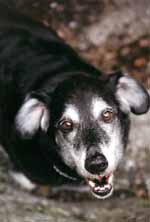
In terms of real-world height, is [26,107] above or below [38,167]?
above

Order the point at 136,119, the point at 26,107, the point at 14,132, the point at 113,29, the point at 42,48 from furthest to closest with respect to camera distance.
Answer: the point at 113,29 → the point at 136,119 → the point at 42,48 → the point at 14,132 → the point at 26,107

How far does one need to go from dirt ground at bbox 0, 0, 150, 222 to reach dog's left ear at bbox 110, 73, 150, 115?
0.88 metres

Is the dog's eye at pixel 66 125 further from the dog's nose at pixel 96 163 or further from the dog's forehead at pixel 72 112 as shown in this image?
the dog's nose at pixel 96 163

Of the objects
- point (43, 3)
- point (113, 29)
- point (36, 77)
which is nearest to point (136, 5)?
point (113, 29)

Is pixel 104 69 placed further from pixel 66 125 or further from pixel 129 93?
pixel 66 125

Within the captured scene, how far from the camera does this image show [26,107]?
4.74m

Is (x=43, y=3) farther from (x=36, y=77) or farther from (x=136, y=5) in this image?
(x=36, y=77)

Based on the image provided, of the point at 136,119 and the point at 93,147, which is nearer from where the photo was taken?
the point at 93,147

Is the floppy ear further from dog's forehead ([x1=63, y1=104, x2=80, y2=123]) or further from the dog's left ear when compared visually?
the dog's left ear

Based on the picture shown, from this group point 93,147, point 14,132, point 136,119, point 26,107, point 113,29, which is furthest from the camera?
point 113,29

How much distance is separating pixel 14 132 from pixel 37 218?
746 mm

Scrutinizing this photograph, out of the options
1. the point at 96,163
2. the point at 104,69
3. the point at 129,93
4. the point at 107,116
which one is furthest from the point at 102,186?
the point at 104,69

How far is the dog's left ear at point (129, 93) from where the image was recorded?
188 inches

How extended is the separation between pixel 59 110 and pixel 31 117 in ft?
1.05
